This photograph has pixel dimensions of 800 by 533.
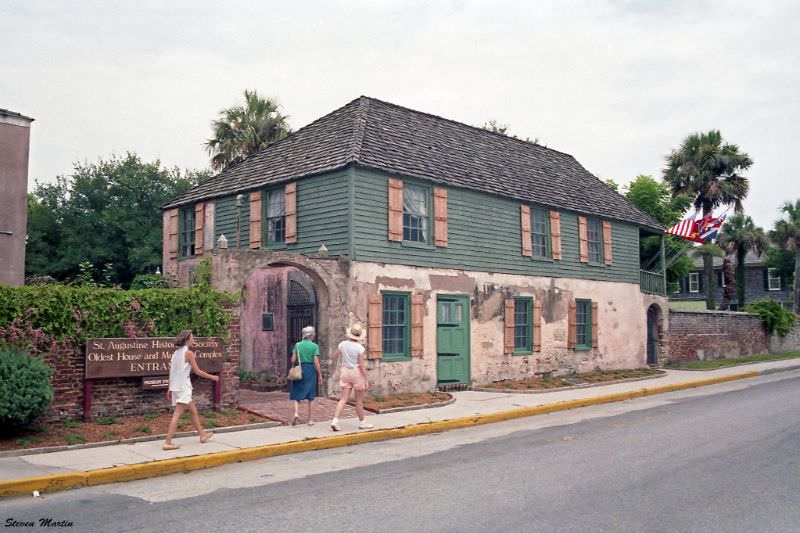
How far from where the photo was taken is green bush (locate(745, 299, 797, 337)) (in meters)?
33.3

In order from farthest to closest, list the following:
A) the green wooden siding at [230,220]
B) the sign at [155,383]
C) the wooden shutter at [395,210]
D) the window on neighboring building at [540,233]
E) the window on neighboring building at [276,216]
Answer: the window on neighboring building at [540,233] < the green wooden siding at [230,220] < the window on neighboring building at [276,216] < the wooden shutter at [395,210] < the sign at [155,383]

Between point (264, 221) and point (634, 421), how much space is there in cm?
1055

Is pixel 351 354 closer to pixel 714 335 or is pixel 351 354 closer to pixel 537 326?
pixel 537 326

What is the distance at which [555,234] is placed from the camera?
72.4 ft

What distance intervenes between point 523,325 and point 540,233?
303cm

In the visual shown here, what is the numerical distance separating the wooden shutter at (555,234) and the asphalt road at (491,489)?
34.6 ft

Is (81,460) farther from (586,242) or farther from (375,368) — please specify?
(586,242)

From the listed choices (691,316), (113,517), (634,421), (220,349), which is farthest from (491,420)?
(691,316)

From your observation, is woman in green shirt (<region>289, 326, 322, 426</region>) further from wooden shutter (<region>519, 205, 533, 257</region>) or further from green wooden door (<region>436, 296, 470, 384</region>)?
wooden shutter (<region>519, 205, 533, 257</region>)

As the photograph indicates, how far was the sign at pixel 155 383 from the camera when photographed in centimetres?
1216

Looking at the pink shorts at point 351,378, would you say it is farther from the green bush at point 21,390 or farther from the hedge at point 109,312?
the green bush at point 21,390

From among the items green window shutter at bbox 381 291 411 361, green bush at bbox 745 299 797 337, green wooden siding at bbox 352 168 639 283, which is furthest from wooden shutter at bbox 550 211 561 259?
green bush at bbox 745 299 797 337

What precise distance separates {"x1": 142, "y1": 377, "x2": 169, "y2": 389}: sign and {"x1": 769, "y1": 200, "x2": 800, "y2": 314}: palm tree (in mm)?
46448

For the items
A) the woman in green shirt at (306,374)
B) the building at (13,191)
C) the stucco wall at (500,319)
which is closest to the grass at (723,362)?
the stucco wall at (500,319)
